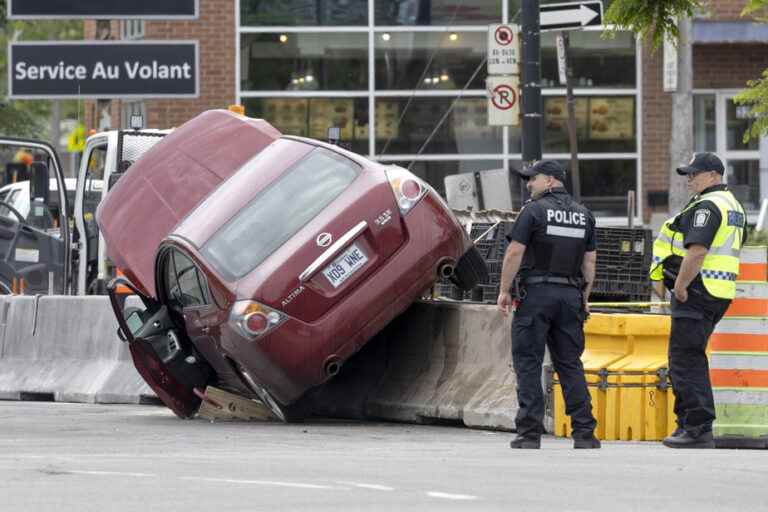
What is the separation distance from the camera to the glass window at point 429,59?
85.0ft

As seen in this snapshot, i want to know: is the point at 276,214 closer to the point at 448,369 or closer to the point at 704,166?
the point at 448,369

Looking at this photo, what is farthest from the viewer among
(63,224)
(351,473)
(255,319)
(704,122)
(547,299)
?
(704,122)

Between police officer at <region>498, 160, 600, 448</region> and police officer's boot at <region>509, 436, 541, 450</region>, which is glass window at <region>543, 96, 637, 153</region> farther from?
police officer's boot at <region>509, 436, 541, 450</region>

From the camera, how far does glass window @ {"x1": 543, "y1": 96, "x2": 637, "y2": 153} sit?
85.4ft

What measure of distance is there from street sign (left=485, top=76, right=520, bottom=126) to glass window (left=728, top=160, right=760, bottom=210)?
9530 mm

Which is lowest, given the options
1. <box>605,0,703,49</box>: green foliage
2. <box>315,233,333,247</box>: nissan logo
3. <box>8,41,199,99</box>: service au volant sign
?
<box>315,233,333,247</box>: nissan logo

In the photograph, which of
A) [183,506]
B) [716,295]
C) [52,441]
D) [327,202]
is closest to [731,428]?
[716,295]

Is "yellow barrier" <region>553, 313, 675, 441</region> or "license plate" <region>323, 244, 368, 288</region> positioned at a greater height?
"license plate" <region>323, 244, 368, 288</region>

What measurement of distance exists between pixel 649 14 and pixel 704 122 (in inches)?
459

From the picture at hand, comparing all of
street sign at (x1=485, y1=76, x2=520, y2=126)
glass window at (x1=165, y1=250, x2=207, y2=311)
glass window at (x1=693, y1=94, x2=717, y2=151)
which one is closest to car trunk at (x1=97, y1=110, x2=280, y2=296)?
glass window at (x1=165, y1=250, x2=207, y2=311)

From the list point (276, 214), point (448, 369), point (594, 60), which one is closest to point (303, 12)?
point (594, 60)

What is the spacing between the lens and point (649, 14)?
15.0 metres

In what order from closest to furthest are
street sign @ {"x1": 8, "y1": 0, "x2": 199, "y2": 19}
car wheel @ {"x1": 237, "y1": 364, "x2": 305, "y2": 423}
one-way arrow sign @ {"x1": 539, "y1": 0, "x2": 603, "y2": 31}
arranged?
car wheel @ {"x1": 237, "y1": 364, "x2": 305, "y2": 423} → one-way arrow sign @ {"x1": 539, "y1": 0, "x2": 603, "y2": 31} → street sign @ {"x1": 8, "y1": 0, "x2": 199, "y2": 19}

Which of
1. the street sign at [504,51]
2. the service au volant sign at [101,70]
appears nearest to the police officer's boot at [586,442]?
the street sign at [504,51]
